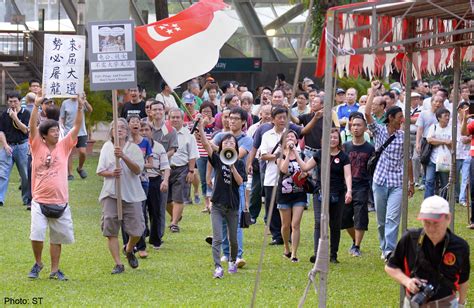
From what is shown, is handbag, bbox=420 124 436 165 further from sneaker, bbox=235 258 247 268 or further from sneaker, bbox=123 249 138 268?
sneaker, bbox=123 249 138 268

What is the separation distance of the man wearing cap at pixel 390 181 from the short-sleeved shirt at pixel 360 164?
1.47 ft

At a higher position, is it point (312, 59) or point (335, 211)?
point (312, 59)

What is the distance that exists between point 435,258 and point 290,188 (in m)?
6.03

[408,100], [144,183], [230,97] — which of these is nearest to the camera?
[408,100]

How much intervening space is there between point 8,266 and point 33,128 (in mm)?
1887

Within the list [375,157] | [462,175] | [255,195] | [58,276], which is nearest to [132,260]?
[58,276]

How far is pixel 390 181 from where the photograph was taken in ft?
43.3

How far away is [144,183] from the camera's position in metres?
14.0

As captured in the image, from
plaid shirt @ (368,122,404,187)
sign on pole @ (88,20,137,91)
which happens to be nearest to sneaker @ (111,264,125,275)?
sign on pole @ (88,20,137,91)

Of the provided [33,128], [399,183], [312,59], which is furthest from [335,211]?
[312,59]

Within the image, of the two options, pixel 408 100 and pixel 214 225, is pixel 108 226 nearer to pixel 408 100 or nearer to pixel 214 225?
pixel 214 225

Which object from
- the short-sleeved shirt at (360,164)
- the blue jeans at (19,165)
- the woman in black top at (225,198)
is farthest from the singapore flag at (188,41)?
the blue jeans at (19,165)

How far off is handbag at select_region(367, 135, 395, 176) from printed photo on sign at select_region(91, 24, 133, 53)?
3.29m

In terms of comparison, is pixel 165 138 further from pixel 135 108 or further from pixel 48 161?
pixel 48 161
